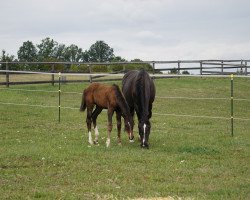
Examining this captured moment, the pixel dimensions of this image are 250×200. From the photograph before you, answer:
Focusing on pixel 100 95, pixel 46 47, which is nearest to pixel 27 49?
pixel 46 47

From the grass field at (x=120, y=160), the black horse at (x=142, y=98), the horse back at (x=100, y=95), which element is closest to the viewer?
the grass field at (x=120, y=160)

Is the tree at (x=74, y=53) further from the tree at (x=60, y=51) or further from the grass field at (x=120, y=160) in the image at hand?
the grass field at (x=120, y=160)

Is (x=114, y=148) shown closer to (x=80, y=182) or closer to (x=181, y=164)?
(x=181, y=164)

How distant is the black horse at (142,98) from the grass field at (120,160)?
423mm

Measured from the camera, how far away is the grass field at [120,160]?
22.5 feet

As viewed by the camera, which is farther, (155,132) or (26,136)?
(155,132)

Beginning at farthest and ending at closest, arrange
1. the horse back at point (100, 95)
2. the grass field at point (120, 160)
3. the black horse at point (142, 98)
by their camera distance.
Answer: the horse back at point (100, 95) → the black horse at point (142, 98) → the grass field at point (120, 160)

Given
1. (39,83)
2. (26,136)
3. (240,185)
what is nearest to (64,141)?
(26,136)

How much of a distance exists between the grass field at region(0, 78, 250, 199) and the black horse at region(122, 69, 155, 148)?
0.42 m

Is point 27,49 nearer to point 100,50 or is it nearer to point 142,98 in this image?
point 100,50

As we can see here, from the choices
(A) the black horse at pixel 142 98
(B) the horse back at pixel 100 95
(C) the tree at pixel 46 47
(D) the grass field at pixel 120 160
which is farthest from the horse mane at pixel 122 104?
(C) the tree at pixel 46 47

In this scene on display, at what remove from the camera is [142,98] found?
11125 mm

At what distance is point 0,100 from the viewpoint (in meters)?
19.6

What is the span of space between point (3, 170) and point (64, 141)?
3282 mm
